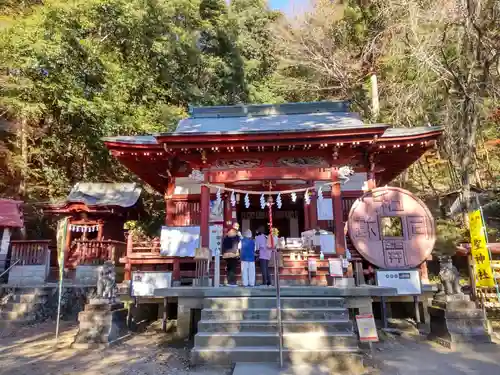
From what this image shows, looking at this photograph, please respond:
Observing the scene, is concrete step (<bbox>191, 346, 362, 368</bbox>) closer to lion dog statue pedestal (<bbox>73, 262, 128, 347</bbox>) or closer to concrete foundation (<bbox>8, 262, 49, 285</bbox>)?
lion dog statue pedestal (<bbox>73, 262, 128, 347</bbox>)

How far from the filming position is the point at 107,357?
22.2ft

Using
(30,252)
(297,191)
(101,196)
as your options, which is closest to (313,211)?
(297,191)

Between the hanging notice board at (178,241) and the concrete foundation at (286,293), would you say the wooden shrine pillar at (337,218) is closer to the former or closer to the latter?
the concrete foundation at (286,293)

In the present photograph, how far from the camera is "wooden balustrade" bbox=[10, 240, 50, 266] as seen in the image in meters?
14.1

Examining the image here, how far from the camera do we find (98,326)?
296 inches

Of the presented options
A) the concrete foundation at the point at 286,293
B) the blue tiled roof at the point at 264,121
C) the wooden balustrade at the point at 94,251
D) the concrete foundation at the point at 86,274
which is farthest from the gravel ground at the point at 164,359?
the wooden balustrade at the point at 94,251

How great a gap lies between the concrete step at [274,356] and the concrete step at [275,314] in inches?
29.8

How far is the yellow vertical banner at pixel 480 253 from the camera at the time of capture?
7.63m

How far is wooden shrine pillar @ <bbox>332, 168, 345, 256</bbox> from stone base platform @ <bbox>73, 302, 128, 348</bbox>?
18.8 feet

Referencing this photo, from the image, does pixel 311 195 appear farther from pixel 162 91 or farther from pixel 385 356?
pixel 162 91

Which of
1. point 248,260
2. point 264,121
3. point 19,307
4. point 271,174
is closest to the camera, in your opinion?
point 248,260

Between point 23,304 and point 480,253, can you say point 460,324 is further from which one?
point 23,304

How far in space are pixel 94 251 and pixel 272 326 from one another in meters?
12.5

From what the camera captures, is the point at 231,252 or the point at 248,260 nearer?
the point at 248,260
